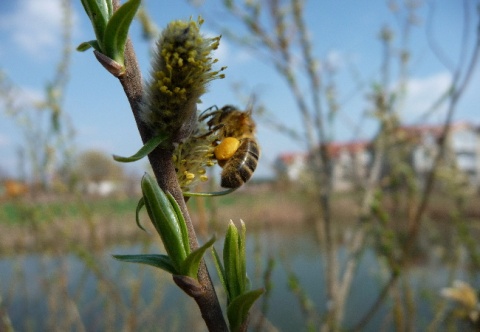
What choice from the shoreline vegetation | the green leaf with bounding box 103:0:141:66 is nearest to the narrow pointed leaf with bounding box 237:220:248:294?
the shoreline vegetation

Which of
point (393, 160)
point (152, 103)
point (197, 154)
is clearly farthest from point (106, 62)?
point (393, 160)

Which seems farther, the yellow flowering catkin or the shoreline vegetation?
the shoreline vegetation

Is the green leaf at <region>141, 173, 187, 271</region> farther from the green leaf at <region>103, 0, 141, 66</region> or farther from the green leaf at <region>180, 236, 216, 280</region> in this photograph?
the green leaf at <region>103, 0, 141, 66</region>

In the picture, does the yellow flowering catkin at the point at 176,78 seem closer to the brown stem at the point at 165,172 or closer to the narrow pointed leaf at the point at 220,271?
the brown stem at the point at 165,172

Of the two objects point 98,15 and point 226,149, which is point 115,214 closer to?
point 226,149

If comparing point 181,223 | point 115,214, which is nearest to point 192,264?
point 181,223

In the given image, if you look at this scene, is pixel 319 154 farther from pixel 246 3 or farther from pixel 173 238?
pixel 173 238

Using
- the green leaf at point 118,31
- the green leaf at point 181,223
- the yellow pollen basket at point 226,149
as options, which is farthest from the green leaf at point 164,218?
the yellow pollen basket at point 226,149
